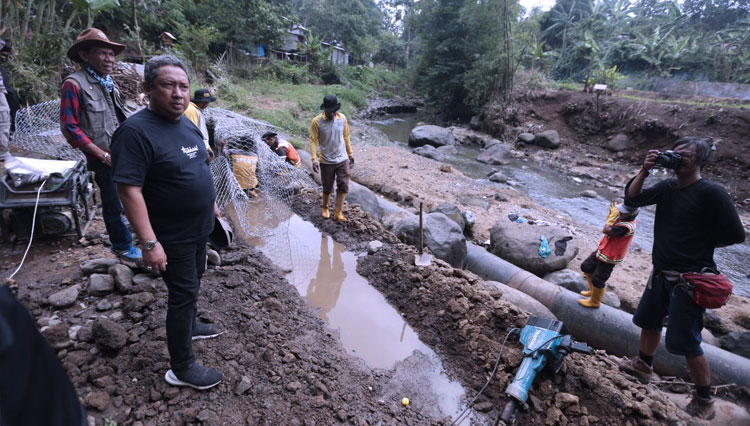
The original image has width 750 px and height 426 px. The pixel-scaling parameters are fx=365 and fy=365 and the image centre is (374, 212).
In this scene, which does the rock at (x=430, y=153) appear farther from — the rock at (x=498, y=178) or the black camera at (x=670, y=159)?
the black camera at (x=670, y=159)

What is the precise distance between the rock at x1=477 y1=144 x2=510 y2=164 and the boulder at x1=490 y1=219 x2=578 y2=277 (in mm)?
8365

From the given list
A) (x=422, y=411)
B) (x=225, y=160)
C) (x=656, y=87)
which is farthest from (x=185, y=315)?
(x=656, y=87)

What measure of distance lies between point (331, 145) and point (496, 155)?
10.1 metres

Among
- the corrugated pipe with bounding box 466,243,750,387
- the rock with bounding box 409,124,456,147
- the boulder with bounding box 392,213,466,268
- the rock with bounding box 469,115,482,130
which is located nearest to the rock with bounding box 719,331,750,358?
the corrugated pipe with bounding box 466,243,750,387

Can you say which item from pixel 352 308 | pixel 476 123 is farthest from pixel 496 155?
pixel 352 308

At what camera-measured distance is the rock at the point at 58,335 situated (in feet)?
7.44

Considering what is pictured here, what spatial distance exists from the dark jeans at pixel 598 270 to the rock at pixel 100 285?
4269 mm

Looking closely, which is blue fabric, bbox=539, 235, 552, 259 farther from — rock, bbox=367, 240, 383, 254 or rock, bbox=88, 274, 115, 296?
rock, bbox=88, 274, 115, 296

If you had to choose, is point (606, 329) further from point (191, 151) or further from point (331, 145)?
point (191, 151)

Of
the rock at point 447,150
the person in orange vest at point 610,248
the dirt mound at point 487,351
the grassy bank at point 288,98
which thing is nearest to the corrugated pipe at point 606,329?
the person in orange vest at point 610,248

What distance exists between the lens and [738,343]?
12.2 ft

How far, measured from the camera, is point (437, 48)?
20.5 meters

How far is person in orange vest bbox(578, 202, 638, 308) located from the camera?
332cm

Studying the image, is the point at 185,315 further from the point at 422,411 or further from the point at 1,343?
the point at 422,411
